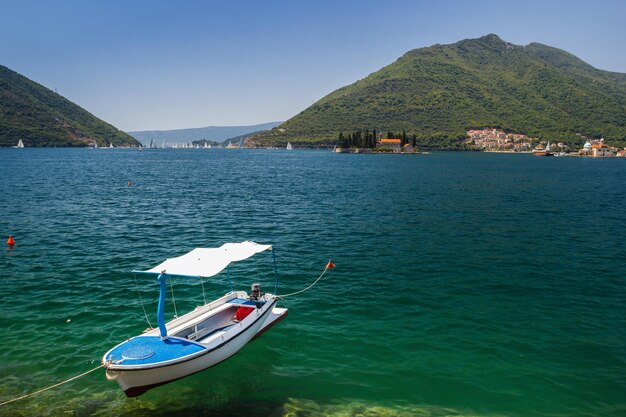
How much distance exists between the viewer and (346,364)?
16.7 meters

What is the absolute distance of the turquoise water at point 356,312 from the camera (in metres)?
14.6

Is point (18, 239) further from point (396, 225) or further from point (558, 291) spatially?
point (558, 291)

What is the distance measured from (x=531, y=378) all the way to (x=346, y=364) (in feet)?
24.7

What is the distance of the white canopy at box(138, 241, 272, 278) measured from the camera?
626 inches

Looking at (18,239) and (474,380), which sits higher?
(18,239)

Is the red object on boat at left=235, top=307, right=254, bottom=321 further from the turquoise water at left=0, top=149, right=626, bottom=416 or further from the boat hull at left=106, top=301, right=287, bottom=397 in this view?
the turquoise water at left=0, top=149, right=626, bottom=416

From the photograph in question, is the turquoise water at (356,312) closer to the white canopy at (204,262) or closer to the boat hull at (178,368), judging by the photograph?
the boat hull at (178,368)

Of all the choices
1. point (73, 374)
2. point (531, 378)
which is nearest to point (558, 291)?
point (531, 378)

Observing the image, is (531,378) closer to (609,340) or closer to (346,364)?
(609,340)

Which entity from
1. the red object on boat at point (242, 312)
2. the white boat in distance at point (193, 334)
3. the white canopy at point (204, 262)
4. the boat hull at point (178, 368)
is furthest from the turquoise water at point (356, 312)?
the white canopy at point (204, 262)

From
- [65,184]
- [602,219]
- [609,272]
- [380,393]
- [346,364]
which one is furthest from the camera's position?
[65,184]

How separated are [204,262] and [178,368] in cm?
459

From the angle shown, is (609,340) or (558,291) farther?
(558,291)

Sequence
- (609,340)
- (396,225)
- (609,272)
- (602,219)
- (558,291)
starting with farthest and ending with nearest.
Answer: (602,219), (396,225), (609,272), (558,291), (609,340)
